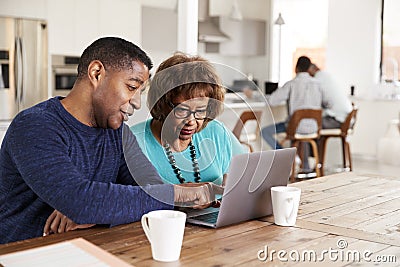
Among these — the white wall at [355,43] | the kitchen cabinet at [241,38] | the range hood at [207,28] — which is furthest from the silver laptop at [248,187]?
the kitchen cabinet at [241,38]

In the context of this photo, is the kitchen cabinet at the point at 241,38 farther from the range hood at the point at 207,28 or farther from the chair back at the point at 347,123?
the chair back at the point at 347,123

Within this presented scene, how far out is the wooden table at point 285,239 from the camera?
1.22 meters

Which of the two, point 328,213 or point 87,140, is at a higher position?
Answer: point 87,140

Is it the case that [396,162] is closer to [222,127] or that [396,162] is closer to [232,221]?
[222,127]

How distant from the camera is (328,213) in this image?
66.3 inches

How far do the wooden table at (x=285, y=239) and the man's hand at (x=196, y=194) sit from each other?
11 cm

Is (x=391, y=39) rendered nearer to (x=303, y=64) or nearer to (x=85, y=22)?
(x=303, y=64)

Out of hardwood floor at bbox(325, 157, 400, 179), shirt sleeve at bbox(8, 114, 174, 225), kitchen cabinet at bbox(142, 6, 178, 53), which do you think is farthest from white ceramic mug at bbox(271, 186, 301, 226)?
kitchen cabinet at bbox(142, 6, 178, 53)

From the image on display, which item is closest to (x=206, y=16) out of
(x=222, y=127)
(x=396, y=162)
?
(x=396, y=162)

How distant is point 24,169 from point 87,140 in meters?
0.23

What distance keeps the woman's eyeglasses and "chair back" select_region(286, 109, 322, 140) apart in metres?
3.66

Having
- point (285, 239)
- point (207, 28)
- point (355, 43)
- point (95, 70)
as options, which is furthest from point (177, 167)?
point (355, 43)

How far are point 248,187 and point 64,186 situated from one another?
463mm

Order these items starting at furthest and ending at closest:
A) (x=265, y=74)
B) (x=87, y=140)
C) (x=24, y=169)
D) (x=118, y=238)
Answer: (x=265, y=74), (x=87, y=140), (x=24, y=169), (x=118, y=238)
